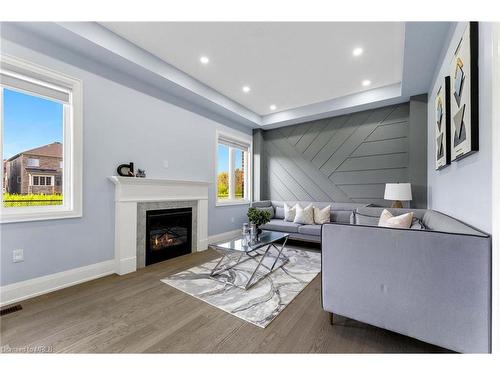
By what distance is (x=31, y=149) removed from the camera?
7.46 ft

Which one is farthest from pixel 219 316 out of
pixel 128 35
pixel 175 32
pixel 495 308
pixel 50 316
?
pixel 128 35

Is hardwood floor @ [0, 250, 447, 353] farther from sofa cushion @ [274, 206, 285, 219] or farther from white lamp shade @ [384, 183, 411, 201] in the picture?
sofa cushion @ [274, 206, 285, 219]

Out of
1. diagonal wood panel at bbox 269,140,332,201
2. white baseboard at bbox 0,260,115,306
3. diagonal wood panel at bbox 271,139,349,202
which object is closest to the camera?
white baseboard at bbox 0,260,115,306

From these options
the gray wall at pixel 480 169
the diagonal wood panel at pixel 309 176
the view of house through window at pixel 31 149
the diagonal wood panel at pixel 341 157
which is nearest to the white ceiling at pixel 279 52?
the diagonal wood panel at pixel 341 157

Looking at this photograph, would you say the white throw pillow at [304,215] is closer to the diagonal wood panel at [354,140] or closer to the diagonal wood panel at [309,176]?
the diagonal wood panel at [309,176]

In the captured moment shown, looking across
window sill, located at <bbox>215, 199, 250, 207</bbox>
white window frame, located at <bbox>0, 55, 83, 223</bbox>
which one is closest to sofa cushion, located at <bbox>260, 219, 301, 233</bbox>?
window sill, located at <bbox>215, 199, 250, 207</bbox>

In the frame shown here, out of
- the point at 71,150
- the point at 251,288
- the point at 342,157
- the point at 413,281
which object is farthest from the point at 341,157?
the point at 71,150

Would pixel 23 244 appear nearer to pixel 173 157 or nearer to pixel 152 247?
pixel 152 247

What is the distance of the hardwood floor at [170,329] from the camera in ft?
4.69

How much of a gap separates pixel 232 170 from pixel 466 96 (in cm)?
402

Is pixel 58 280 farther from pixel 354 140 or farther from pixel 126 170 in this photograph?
pixel 354 140

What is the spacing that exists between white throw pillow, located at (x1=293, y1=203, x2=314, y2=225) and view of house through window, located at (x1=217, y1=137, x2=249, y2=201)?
1.57m

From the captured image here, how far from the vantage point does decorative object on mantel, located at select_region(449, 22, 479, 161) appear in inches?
52.7
